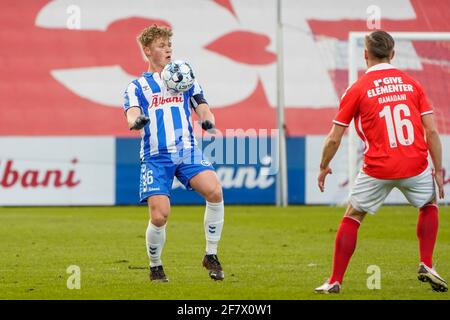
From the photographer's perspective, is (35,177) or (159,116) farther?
(35,177)

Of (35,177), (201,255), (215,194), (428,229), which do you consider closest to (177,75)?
(215,194)

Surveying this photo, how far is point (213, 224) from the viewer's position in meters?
9.12

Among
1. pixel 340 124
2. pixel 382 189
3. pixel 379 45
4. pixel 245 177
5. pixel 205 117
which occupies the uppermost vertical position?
pixel 245 177

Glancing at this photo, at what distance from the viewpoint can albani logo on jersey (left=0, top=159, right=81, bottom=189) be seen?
21.4 m

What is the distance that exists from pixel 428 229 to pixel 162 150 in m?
2.23

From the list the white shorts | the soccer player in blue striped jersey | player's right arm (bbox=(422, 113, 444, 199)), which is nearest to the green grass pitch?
the soccer player in blue striped jersey

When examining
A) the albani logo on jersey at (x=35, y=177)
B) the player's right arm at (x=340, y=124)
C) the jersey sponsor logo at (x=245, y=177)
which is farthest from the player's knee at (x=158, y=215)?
the albani logo on jersey at (x=35, y=177)

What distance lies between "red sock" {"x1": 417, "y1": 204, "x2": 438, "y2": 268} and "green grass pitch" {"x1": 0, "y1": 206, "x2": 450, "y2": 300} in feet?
0.84

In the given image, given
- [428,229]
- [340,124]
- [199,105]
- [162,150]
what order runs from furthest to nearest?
[199,105] < [162,150] < [428,229] < [340,124]

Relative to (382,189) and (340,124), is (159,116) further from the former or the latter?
(382,189)

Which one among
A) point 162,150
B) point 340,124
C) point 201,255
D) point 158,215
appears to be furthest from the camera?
point 201,255

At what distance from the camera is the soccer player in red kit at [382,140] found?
793 cm

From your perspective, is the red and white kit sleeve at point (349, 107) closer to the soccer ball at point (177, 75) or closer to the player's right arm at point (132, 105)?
the soccer ball at point (177, 75)

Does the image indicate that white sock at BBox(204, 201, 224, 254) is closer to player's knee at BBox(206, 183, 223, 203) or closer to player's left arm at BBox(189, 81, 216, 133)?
player's knee at BBox(206, 183, 223, 203)
